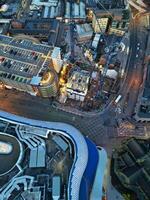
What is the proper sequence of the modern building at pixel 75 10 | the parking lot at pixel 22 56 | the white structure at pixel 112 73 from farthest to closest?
the modern building at pixel 75 10
the white structure at pixel 112 73
the parking lot at pixel 22 56

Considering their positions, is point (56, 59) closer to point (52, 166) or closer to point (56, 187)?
point (52, 166)

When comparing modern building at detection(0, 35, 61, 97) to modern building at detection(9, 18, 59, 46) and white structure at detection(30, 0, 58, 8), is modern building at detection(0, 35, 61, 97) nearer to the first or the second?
modern building at detection(9, 18, 59, 46)

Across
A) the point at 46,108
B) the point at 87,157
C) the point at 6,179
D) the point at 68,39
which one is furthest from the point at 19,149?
the point at 68,39

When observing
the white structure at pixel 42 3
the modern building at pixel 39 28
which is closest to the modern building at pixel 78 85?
the modern building at pixel 39 28

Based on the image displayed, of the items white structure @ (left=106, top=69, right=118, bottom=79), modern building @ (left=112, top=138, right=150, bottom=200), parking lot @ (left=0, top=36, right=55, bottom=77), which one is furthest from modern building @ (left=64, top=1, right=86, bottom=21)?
modern building @ (left=112, top=138, right=150, bottom=200)

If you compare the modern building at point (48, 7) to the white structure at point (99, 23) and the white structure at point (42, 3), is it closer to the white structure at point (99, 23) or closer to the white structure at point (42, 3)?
the white structure at point (42, 3)

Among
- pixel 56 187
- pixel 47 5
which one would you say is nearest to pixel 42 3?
pixel 47 5
